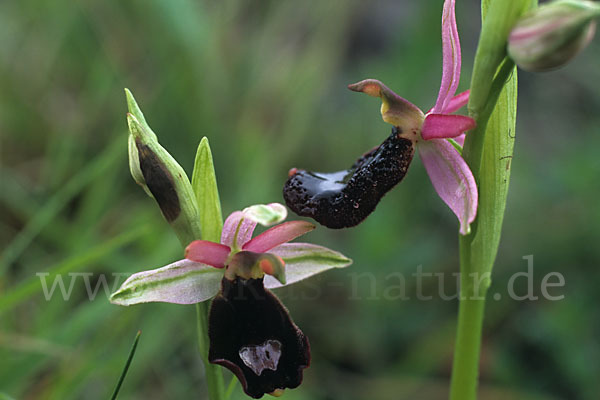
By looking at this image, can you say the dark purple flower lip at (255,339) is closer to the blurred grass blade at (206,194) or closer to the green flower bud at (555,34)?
the blurred grass blade at (206,194)

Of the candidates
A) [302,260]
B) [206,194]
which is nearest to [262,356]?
[302,260]

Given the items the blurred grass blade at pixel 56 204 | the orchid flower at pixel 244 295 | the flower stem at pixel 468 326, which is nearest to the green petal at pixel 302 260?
the orchid flower at pixel 244 295

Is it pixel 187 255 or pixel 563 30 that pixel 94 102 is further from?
pixel 563 30

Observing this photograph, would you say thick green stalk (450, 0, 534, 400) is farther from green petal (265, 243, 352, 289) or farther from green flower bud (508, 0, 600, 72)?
green petal (265, 243, 352, 289)

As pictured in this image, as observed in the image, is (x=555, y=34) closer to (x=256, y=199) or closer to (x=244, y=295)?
(x=244, y=295)

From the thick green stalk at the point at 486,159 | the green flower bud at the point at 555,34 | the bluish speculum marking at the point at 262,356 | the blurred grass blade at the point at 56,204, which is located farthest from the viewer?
the blurred grass blade at the point at 56,204

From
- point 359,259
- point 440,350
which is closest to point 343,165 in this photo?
point 359,259
